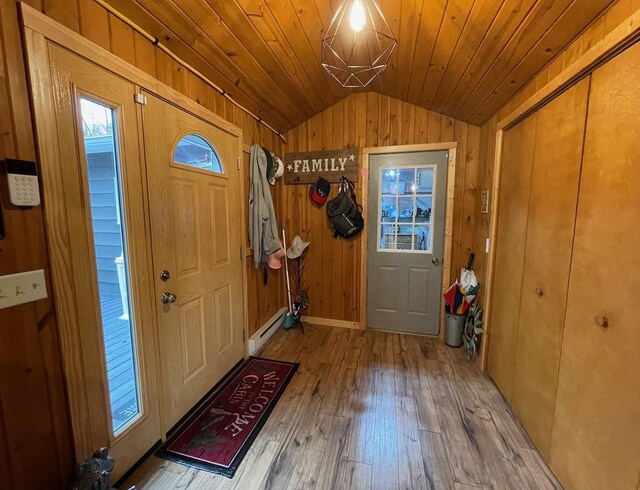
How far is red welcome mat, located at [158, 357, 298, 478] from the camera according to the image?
1.56 metres

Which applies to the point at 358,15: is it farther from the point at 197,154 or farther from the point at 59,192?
the point at 59,192

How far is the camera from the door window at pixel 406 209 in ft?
9.61

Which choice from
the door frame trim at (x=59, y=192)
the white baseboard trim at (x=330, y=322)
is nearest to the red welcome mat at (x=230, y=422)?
the door frame trim at (x=59, y=192)

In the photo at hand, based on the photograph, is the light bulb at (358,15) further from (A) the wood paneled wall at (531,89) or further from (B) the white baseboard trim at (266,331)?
(B) the white baseboard trim at (266,331)

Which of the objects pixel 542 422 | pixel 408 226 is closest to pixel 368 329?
pixel 408 226

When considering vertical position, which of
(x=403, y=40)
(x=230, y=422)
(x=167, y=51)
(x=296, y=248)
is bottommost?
(x=230, y=422)

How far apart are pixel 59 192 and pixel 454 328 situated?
10.3 feet

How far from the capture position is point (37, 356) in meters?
1.06

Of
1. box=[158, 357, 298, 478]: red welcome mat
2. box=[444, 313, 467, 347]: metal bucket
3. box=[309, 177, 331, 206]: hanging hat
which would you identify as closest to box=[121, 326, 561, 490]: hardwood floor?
box=[158, 357, 298, 478]: red welcome mat

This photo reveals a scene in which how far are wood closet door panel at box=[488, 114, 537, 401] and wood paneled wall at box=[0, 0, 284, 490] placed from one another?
8.09ft

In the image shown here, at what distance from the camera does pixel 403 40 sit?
1.83 metres

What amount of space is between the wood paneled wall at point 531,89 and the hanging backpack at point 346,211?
1188 mm

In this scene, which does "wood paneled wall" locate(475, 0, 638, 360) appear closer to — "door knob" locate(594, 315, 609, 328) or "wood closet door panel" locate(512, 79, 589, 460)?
"wood closet door panel" locate(512, 79, 589, 460)

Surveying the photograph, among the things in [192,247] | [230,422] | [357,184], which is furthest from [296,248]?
[230,422]
